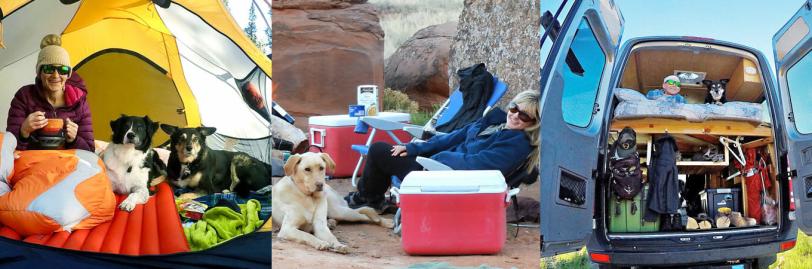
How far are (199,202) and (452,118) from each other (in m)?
1.63

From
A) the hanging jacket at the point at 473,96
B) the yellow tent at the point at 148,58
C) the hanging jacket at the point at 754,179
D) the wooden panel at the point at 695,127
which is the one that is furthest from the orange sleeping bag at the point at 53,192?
the hanging jacket at the point at 754,179

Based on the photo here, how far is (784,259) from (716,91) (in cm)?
107

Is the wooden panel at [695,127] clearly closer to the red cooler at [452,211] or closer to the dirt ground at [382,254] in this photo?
the dirt ground at [382,254]

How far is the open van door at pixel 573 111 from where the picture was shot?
5.09m

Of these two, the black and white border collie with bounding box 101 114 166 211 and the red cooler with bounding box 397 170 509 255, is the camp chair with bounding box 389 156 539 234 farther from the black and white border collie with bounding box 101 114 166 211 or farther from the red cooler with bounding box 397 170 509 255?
the black and white border collie with bounding box 101 114 166 211

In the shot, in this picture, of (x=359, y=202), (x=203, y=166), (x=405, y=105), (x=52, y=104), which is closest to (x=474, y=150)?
(x=405, y=105)

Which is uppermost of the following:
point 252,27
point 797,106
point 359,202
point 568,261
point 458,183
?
point 252,27

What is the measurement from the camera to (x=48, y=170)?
5480 mm

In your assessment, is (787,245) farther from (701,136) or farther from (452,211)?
(452,211)

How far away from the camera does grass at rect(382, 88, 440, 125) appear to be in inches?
213

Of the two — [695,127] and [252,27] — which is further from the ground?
Result: [252,27]

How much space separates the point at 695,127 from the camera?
5133mm

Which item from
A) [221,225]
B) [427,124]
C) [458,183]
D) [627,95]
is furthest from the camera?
[221,225]

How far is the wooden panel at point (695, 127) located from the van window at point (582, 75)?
19 centimetres
